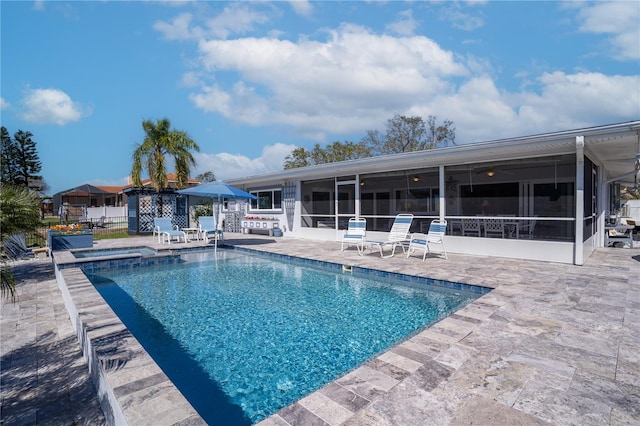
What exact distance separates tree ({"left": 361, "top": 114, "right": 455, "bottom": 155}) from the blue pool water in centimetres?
2266

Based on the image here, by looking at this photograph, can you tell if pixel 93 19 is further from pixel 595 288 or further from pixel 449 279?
pixel 595 288

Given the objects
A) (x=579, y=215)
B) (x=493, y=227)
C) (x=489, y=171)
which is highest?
(x=489, y=171)

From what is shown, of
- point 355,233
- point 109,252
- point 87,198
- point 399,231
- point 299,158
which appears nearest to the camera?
point 399,231

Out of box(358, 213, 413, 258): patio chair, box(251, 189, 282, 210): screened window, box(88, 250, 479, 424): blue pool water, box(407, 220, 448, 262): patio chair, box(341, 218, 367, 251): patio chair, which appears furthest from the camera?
box(251, 189, 282, 210): screened window

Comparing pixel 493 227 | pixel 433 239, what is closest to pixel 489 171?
pixel 493 227

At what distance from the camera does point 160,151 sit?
15375 mm

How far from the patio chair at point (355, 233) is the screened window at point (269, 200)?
5.11 m

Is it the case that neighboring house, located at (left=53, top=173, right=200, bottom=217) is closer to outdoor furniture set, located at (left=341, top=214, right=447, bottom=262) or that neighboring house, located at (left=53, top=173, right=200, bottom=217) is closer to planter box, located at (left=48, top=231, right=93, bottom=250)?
planter box, located at (left=48, top=231, right=93, bottom=250)

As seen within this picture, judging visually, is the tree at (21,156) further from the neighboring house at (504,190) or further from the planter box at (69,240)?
the neighboring house at (504,190)

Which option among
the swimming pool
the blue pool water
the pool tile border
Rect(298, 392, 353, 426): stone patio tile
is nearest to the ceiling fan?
the pool tile border

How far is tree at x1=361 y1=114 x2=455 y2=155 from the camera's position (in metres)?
27.7

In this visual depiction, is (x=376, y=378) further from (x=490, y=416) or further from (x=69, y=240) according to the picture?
(x=69, y=240)

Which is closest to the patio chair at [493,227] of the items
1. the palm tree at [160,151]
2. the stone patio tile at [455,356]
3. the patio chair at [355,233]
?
the patio chair at [355,233]

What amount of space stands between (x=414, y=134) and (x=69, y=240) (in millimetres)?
24924
